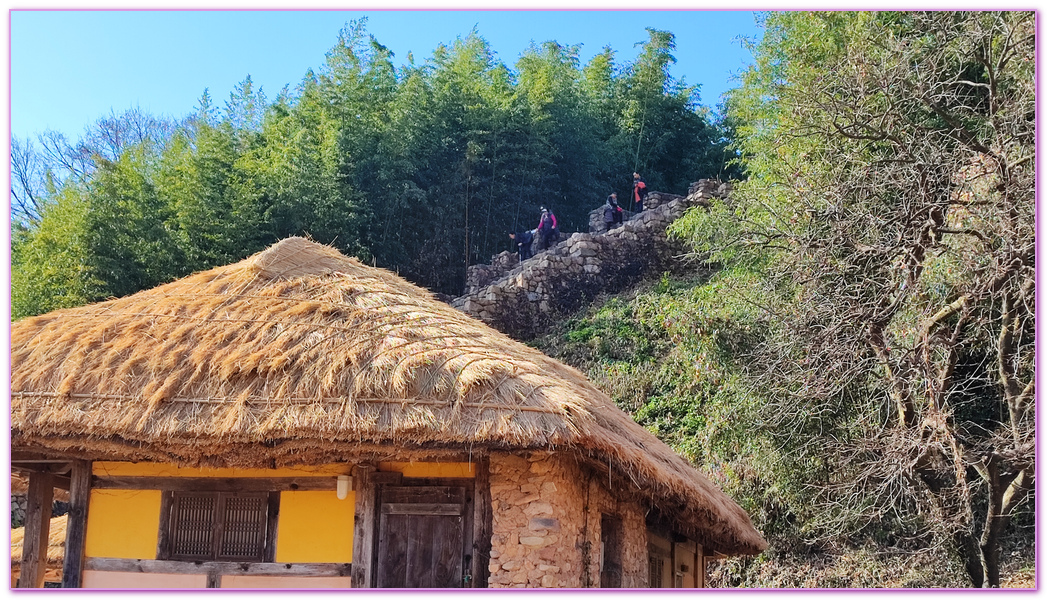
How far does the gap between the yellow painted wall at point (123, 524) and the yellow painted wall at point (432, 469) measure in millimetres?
1719

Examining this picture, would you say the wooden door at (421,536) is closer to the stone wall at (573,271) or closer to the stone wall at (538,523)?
the stone wall at (538,523)

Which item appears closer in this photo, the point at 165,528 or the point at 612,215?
the point at 165,528

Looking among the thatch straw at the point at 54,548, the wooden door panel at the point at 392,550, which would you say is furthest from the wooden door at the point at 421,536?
the thatch straw at the point at 54,548

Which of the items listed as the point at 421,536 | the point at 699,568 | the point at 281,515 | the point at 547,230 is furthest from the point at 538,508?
the point at 547,230

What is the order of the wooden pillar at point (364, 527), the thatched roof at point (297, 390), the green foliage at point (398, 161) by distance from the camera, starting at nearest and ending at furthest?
the thatched roof at point (297, 390) < the wooden pillar at point (364, 527) < the green foliage at point (398, 161)

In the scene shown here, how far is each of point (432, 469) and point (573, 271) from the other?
1088 cm

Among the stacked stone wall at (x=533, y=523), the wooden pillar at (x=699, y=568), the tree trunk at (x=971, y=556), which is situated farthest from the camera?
the wooden pillar at (x=699, y=568)

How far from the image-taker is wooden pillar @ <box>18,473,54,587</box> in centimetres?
672

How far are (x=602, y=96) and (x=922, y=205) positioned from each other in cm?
1648

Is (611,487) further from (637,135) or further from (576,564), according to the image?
(637,135)

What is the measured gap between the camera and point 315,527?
6.39 meters

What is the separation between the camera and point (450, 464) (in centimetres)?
634

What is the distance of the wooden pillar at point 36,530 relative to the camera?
22.1ft

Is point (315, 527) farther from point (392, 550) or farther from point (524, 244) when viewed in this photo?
point (524, 244)
